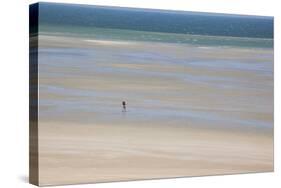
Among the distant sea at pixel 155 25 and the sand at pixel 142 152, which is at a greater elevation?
the distant sea at pixel 155 25

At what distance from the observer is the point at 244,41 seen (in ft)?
36.4

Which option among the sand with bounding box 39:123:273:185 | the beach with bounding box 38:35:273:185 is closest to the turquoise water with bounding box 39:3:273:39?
the beach with bounding box 38:35:273:185

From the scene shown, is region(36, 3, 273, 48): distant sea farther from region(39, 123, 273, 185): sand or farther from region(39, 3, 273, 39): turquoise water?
region(39, 123, 273, 185): sand

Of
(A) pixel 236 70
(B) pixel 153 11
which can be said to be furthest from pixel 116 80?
(A) pixel 236 70

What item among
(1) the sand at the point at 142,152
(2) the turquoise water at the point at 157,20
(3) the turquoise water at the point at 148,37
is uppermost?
(2) the turquoise water at the point at 157,20

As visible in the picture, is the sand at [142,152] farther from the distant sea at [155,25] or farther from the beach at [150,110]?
the distant sea at [155,25]

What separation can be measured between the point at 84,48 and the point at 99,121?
96cm

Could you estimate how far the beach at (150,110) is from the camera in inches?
381

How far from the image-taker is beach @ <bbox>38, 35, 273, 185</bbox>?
9688mm

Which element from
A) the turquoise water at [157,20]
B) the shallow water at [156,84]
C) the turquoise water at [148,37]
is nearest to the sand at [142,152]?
the shallow water at [156,84]

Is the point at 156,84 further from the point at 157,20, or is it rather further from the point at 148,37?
the point at 157,20

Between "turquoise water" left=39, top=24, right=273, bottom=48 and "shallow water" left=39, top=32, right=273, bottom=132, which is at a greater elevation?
"turquoise water" left=39, top=24, right=273, bottom=48

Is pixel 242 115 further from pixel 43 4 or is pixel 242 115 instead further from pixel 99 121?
pixel 43 4

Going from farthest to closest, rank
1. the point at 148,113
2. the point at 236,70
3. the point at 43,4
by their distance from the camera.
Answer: the point at 236,70, the point at 148,113, the point at 43,4
